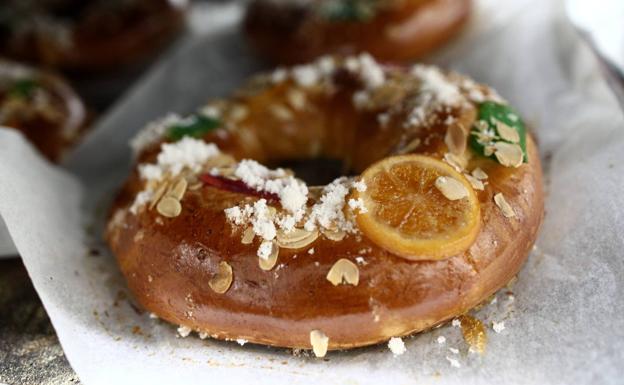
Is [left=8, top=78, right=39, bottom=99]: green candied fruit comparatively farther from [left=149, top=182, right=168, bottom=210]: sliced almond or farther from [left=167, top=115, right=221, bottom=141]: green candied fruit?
[left=149, top=182, right=168, bottom=210]: sliced almond

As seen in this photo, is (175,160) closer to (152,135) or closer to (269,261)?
(152,135)

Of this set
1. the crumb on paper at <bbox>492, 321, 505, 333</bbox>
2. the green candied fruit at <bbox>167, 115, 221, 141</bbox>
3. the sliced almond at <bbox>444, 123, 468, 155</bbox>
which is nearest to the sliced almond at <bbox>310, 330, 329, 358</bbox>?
the crumb on paper at <bbox>492, 321, 505, 333</bbox>

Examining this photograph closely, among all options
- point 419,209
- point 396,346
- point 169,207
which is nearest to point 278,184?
point 169,207

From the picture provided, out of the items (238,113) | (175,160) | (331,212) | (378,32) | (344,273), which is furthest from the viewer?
(378,32)

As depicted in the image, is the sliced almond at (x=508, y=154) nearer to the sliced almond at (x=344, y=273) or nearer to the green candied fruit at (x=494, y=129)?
the green candied fruit at (x=494, y=129)

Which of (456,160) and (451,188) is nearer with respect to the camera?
(451,188)

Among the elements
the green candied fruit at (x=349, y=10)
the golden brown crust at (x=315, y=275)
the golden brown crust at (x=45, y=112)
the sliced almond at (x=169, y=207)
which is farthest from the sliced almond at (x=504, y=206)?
the golden brown crust at (x=45, y=112)
